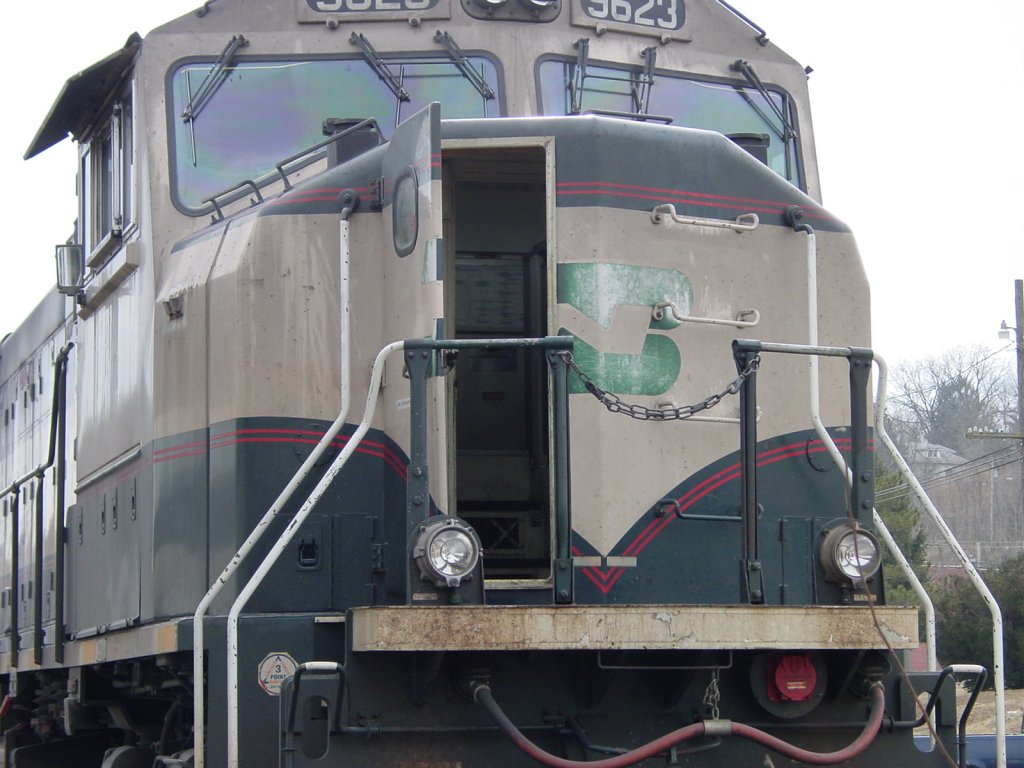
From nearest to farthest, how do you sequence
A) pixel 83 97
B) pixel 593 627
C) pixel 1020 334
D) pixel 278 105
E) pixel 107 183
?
pixel 593 627 < pixel 278 105 < pixel 83 97 < pixel 107 183 < pixel 1020 334

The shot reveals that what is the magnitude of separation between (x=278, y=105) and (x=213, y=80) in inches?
13.8

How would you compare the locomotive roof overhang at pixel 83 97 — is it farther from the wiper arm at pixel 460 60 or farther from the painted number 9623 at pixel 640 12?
the painted number 9623 at pixel 640 12

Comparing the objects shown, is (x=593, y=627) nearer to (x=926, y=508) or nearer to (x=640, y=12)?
(x=926, y=508)

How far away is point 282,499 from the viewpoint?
5695 mm

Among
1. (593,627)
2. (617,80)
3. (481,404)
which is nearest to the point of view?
(593,627)

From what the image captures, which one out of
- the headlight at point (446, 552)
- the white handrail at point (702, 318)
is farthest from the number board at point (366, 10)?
the headlight at point (446, 552)

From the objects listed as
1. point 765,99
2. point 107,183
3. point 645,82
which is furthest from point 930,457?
point 107,183

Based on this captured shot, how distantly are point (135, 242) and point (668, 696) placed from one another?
11.2ft

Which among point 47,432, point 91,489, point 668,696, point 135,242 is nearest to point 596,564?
point 668,696

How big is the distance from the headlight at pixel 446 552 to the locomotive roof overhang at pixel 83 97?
3.34 meters

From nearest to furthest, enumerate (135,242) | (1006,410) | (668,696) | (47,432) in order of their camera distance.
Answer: (668,696)
(135,242)
(47,432)
(1006,410)

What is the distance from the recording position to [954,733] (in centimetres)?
581

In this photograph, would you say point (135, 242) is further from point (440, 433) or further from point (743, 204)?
point (743, 204)

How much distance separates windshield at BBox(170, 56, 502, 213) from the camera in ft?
22.9
